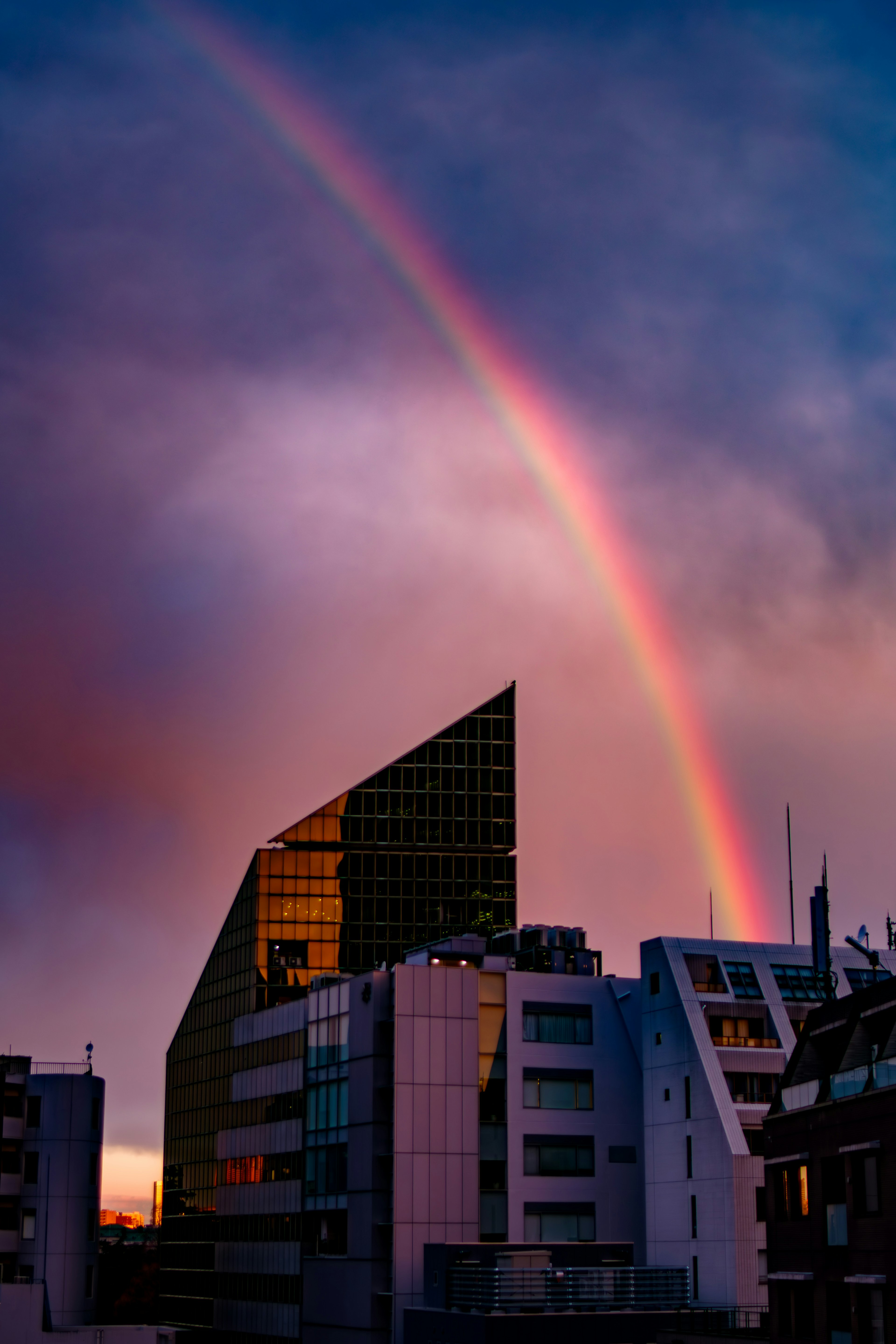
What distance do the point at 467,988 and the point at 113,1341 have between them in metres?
37.9

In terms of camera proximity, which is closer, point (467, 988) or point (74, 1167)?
point (467, 988)

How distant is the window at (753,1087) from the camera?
336ft

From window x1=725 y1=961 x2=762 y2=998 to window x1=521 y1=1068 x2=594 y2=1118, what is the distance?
11077 millimetres

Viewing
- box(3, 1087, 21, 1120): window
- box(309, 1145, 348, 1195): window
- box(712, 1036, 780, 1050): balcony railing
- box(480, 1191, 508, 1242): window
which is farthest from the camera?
box(3, 1087, 21, 1120): window

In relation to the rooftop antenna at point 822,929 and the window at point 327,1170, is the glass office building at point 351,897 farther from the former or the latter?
the rooftop antenna at point 822,929

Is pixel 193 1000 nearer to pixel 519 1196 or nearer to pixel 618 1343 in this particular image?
pixel 519 1196

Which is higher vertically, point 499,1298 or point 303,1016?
Answer: point 303,1016

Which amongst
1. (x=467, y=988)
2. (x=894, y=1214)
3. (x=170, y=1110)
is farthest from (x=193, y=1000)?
(x=894, y=1214)

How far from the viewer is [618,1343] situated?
311ft

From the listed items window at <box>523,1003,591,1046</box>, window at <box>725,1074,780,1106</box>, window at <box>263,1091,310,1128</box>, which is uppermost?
window at <box>523,1003,591,1046</box>

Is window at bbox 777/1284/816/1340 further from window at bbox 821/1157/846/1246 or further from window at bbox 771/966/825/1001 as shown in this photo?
window at bbox 771/966/825/1001

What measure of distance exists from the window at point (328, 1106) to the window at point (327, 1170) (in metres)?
1.40

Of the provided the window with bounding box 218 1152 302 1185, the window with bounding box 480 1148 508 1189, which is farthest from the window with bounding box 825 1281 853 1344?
the window with bounding box 218 1152 302 1185

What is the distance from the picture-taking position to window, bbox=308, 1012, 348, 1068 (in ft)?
365
